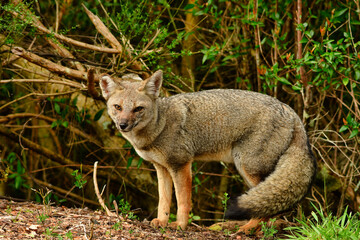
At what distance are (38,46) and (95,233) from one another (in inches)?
126

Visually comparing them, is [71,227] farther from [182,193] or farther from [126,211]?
[182,193]

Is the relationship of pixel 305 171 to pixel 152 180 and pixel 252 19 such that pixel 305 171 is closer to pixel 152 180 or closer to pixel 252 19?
pixel 252 19

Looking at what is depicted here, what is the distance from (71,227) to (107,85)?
1.65 metres

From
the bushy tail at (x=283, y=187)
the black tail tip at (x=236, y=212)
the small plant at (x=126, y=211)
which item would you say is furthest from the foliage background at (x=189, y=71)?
the black tail tip at (x=236, y=212)

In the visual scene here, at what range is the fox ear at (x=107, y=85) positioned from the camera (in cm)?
524

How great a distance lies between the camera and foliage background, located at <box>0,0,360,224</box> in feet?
19.4

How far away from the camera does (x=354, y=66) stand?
18.8 ft

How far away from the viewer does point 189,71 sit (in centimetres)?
750

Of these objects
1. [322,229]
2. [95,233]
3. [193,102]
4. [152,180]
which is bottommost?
[152,180]

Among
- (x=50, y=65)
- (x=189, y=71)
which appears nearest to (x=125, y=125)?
(x=50, y=65)

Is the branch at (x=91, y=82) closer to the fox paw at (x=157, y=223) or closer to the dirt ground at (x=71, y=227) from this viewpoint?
the dirt ground at (x=71, y=227)

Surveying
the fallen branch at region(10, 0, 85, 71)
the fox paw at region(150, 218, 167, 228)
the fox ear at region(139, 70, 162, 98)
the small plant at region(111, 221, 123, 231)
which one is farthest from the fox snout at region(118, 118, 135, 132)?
the fallen branch at region(10, 0, 85, 71)

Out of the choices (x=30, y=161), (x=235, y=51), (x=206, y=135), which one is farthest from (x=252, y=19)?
(x=30, y=161)

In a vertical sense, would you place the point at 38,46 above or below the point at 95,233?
above
